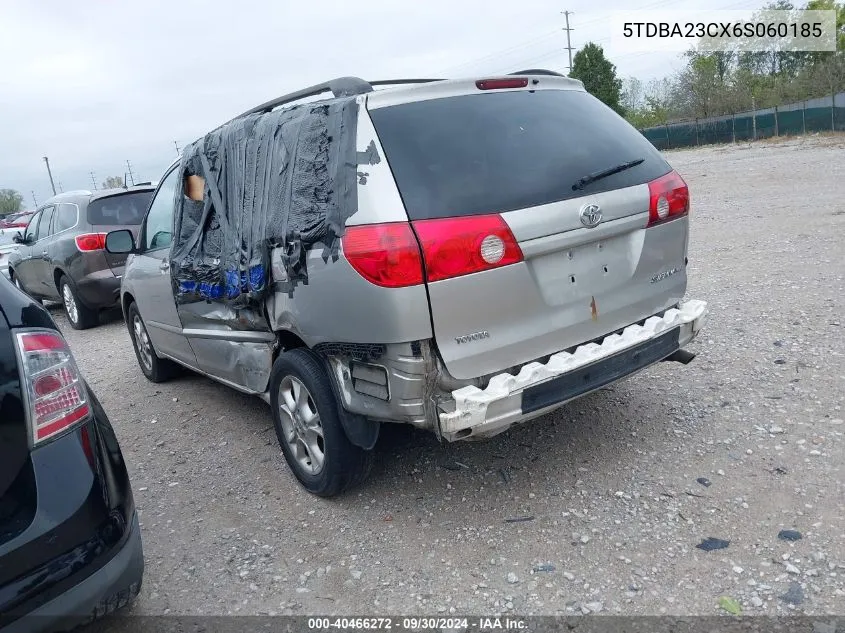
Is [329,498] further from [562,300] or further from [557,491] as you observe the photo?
[562,300]

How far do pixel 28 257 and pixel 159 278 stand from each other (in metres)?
6.63

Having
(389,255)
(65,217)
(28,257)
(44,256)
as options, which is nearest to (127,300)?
(65,217)

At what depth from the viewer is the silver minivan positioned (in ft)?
8.49

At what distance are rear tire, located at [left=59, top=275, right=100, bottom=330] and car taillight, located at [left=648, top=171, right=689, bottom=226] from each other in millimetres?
7478

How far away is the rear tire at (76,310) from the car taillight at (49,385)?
6858 millimetres

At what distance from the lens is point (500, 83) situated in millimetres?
3072

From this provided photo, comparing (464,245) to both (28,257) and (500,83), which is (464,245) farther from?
(28,257)

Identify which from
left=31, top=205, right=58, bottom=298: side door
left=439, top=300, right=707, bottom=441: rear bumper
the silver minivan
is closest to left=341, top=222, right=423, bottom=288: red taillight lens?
the silver minivan

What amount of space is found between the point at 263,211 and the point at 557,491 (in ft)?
6.39

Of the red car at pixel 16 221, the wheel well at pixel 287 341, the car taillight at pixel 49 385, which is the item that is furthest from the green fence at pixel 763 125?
the car taillight at pixel 49 385

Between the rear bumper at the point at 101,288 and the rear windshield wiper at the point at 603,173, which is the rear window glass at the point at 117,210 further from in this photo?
the rear windshield wiper at the point at 603,173

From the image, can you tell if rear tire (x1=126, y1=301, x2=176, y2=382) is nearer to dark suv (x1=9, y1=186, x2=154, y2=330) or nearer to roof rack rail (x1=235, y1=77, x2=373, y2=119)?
dark suv (x1=9, y1=186, x2=154, y2=330)

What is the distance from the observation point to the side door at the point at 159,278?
453cm

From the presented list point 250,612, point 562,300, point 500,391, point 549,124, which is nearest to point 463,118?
point 549,124
